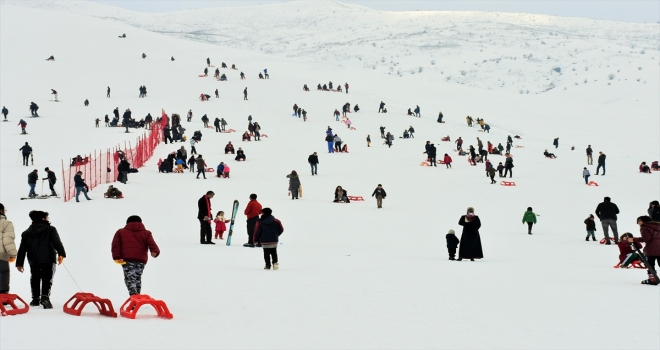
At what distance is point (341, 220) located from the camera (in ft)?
85.4

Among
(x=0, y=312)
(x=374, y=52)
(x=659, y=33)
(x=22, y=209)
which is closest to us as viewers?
(x=0, y=312)

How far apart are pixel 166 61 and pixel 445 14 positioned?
341ft

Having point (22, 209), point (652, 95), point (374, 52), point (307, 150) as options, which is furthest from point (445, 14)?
point (22, 209)

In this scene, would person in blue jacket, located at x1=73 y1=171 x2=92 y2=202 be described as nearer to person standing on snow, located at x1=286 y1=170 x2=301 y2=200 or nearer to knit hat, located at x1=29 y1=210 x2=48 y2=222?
person standing on snow, located at x1=286 y1=170 x2=301 y2=200

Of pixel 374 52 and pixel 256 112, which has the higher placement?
pixel 374 52

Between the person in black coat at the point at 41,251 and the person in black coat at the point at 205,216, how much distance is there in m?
8.43

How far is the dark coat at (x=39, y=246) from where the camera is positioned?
34.6ft

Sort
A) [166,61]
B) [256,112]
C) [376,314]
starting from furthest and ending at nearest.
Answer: [166,61], [256,112], [376,314]

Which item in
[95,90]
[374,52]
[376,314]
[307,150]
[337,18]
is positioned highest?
[337,18]

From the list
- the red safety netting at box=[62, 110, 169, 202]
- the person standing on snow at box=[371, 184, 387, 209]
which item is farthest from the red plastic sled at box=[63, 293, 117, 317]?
the person standing on snow at box=[371, 184, 387, 209]

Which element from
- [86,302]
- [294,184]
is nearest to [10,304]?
[86,302]

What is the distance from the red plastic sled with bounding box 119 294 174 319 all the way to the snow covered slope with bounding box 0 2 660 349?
0.18 metres

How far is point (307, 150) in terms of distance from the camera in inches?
1773

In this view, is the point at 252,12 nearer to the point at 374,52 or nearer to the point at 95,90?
the point at 374,52
